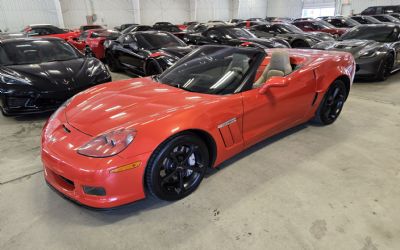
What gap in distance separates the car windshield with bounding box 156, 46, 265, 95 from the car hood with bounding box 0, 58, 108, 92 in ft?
5.74

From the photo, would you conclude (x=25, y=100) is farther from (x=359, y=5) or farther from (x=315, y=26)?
(x=359, y=5)

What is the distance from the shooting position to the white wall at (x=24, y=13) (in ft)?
56.2

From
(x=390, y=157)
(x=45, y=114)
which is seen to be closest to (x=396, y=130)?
(x=390, y=157)

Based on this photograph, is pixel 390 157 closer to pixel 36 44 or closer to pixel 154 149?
pixel 154 149

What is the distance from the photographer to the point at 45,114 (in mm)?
4172

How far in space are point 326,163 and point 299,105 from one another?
668 mm

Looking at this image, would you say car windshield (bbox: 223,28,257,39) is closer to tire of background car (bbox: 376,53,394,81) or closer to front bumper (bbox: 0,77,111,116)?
tire of background car (bbox: 376,53,394,81)

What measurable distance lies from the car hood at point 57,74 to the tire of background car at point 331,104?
10.8ft

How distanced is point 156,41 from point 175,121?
4714mm

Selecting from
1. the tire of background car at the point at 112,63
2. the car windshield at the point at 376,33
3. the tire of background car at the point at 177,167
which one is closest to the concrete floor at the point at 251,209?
the tire of background car at the point at 177,167

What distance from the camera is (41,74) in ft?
12.8

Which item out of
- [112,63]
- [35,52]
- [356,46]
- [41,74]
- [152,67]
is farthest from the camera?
[112,63]

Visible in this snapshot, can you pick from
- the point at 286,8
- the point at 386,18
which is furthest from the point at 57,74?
the point at 286,8

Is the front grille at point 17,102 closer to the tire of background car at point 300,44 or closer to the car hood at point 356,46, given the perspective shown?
the car hood at point 356,46
